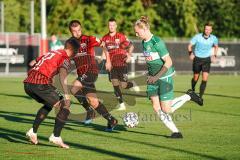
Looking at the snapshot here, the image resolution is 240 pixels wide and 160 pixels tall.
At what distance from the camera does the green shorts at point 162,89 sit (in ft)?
38.8

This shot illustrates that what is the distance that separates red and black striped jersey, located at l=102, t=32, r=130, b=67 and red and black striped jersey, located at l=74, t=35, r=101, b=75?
3.15 m

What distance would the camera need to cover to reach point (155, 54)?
11.8 metres

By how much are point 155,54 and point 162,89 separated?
64cm

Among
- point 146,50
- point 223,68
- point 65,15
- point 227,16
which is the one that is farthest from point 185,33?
point 146,50

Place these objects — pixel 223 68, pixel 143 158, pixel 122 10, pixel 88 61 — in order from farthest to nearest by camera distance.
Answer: pixel 122 10 < pixel 223 68 < pixel 88 61 < pixel 143 158

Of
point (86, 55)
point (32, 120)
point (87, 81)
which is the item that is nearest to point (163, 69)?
point (86, 55)

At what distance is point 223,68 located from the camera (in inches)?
1578

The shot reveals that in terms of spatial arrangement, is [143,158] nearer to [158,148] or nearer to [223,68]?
[158,148]

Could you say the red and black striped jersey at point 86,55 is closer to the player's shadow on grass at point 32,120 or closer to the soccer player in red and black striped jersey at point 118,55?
the player's shadow on grass at point 32,120

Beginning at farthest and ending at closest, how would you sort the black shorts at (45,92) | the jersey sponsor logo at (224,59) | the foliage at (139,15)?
the foliage at (139,15)
the jersey sponsor logo at (224,59)
the black shorts at (45,92)

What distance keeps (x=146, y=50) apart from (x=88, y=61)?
1960 mm

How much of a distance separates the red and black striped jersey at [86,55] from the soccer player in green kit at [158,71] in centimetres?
155

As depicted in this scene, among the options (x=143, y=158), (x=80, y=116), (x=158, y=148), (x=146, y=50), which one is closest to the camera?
(x=143, y=158)

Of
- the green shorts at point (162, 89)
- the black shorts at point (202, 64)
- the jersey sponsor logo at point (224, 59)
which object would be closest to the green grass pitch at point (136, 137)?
the green shorts at point (162, 89)
